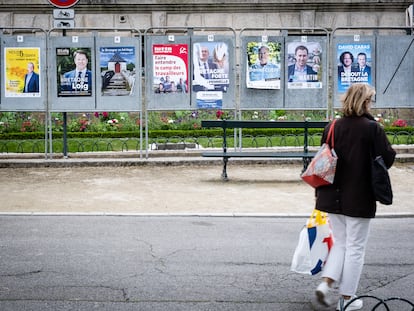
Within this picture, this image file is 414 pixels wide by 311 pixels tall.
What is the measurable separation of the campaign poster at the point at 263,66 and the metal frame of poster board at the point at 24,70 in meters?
4.00

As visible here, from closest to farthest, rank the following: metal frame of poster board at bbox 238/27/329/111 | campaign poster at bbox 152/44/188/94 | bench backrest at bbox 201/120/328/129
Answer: bench backrest at bbox 201/120/328/129 → campaign poster at bbox 152/44/188/94 → metal frame of poster board at bbox 238/27/329/111

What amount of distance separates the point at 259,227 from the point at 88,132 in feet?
33.5

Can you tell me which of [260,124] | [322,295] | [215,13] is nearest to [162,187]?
[260,124]

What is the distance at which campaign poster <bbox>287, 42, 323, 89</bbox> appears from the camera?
15.6 meters

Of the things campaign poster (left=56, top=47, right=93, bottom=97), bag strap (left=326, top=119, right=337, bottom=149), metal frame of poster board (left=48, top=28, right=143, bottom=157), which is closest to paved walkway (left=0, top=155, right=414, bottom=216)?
metal frame of poster board (left=48, top=28, right=143, bottom=157)

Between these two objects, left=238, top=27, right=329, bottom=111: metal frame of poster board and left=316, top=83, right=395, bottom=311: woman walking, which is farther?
left=238, top=27, right=329, bottom=111: metal frame of poster board

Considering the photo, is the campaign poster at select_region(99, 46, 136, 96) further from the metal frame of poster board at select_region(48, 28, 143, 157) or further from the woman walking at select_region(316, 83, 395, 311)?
the woman walking at select_region(316, 83, 395, 311)

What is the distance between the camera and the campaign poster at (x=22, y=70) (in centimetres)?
1549

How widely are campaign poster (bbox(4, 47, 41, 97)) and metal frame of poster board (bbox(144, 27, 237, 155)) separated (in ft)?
7.07

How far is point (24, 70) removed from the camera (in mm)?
15500

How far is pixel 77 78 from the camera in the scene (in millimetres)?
15492

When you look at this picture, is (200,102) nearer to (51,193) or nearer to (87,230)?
(51,193)

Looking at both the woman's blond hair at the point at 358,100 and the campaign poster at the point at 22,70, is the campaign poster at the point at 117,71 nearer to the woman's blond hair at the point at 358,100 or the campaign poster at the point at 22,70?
the campaign poster at the point at 22,70

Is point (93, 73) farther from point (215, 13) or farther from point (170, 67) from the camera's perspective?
point (215, 13)
